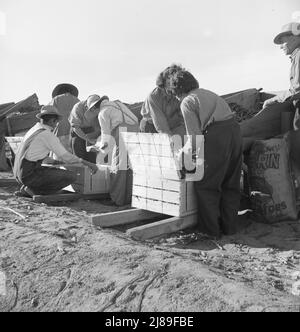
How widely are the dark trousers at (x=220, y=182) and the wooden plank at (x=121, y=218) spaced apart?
0.65 m

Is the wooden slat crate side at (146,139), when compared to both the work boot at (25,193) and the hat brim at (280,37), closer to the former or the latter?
the hat brim at (280,37)

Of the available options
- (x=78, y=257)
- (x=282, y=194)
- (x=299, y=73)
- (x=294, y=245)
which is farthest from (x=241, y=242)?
(x=299, y=73)

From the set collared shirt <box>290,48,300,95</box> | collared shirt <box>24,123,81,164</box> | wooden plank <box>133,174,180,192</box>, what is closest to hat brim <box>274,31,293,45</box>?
collared shirt <box>290,48,300,95</box>

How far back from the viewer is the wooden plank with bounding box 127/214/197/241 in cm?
404

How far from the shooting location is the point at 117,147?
18.6ft

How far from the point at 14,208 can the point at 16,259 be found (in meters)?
1.77

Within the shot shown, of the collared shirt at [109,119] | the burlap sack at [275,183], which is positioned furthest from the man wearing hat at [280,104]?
the collared shirt at [109,119]

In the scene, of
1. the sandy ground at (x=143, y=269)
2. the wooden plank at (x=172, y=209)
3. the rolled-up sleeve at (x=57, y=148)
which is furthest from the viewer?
the rolled-up sleeve at (x=57, y=148)

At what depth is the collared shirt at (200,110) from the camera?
13.5 feet

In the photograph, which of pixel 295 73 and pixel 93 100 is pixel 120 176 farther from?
pixel 295 73

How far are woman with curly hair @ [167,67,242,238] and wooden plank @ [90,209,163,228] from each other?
65cm

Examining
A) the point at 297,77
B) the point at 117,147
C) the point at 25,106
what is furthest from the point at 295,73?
the point at 25,106

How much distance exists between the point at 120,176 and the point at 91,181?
62 centimetres
